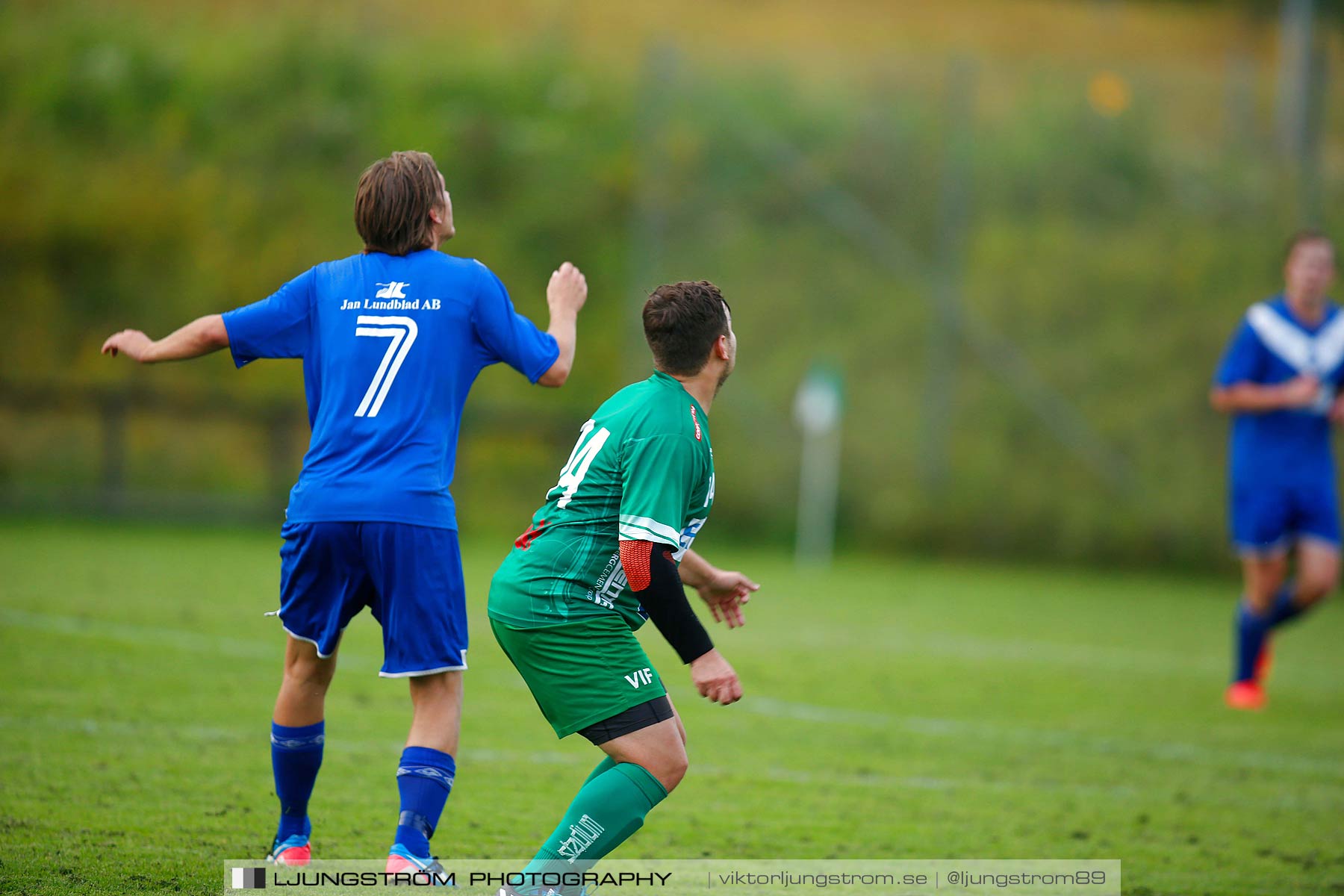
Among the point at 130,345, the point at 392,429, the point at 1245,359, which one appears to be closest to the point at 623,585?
the point at 392,429

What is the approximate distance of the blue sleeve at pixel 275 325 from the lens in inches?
159

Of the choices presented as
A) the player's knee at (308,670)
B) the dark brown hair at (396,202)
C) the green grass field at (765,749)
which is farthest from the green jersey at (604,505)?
the green grass field at (765,749)

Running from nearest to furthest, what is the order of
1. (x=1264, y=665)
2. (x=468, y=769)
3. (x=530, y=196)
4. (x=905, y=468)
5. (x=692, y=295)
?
1. (x=692, y=295)
2. (x=468, y=769)
3. (x=1264, y=665)
4. (x=905, y=468)
5. (x=530, y=196)

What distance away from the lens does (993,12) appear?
27891 mm

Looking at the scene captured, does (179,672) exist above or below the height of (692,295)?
below

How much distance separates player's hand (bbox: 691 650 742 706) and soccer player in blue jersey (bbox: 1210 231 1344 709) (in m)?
5.56

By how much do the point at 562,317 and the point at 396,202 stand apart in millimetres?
578

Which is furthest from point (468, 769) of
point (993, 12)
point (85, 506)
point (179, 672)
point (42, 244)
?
point (993, 12)

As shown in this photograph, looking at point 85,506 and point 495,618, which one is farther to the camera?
point 85,506

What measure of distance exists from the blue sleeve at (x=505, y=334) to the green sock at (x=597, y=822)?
116 centimetres

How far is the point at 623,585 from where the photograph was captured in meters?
3.78

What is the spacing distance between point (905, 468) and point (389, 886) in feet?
43.9

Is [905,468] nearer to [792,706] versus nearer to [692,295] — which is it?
[792,706]

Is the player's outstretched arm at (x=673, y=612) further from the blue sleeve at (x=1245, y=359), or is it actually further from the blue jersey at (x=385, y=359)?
the blue sleeve at (x=1245, y=359)
